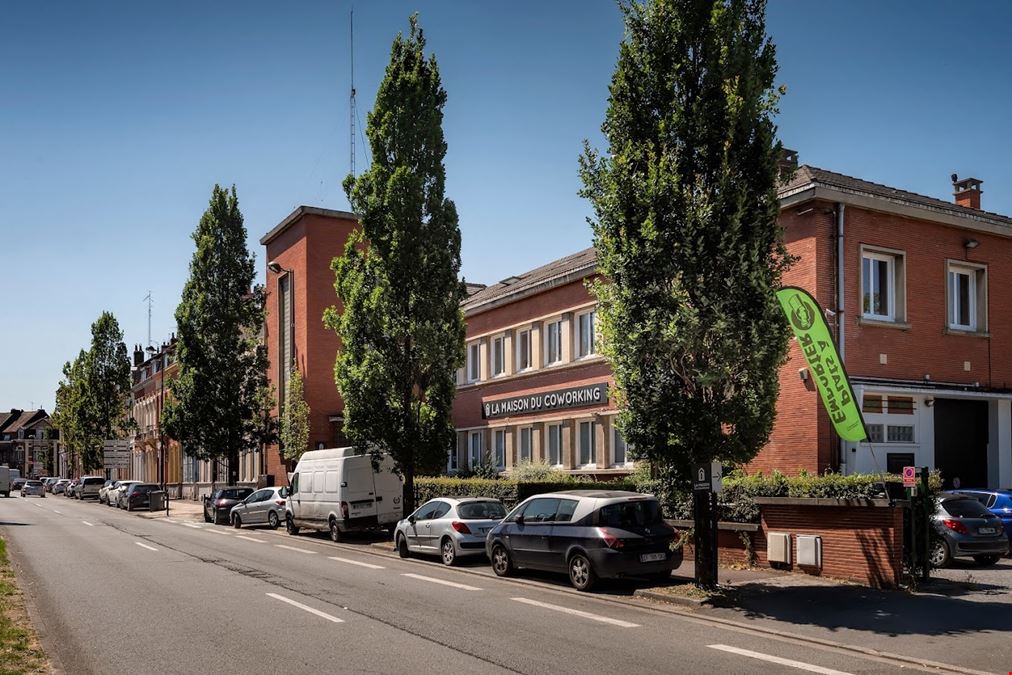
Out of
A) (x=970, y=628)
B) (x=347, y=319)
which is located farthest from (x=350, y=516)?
(x=970, y=628)

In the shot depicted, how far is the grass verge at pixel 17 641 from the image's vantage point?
9.36 m

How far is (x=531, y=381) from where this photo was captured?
3412 centimetres

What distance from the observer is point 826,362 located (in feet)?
61.0

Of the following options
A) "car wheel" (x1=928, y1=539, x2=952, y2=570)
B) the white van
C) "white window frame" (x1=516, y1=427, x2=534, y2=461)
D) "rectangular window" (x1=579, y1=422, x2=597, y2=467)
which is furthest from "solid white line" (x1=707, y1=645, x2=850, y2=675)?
"white window frame" (x1=516, y1=427, x2=534, y2=461)

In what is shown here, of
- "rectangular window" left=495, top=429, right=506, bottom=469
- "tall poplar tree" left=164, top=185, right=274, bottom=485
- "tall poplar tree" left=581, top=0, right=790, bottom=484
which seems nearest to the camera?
"tall poplar tree" left=581, top=0, right=790, bottom=484

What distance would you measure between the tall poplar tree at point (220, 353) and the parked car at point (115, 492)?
47.8ft

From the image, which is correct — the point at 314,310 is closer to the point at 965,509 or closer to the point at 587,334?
the point at 587,334

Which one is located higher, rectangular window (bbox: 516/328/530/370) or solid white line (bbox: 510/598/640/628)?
rectangular window (bbox: 516/328/530/370)

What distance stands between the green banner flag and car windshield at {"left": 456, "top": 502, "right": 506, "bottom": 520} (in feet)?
23.6

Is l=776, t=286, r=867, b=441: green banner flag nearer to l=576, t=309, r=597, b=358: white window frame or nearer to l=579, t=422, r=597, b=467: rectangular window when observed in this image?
l=579, t=422, r=597, b=467: rectangular window

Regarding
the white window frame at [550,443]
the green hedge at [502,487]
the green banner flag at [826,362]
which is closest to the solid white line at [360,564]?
the green hedge at [502,487]

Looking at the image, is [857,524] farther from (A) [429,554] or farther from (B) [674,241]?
(A) [429,554]

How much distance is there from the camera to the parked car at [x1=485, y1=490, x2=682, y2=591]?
15.4m

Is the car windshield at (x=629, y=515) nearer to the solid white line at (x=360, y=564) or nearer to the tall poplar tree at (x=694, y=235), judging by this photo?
the tall poplar tree at (x=694, y=235)
